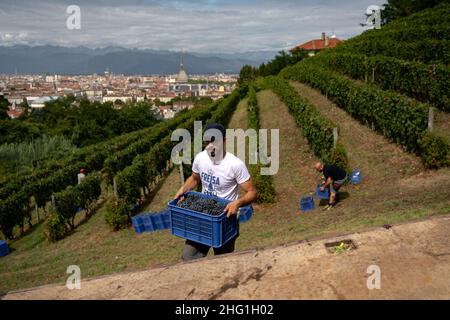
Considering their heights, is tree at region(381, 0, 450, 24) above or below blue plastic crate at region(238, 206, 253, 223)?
above

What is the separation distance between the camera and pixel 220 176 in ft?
16.2

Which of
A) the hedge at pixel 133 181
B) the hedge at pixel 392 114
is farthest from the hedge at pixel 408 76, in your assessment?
the hedge at pixel 133 181

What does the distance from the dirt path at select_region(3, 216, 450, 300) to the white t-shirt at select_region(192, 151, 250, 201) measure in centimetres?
80

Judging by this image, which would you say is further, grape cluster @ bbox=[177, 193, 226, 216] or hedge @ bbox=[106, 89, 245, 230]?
hedge @ bbox=[106, 89, 245, 230]

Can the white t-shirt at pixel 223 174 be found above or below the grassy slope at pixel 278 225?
above

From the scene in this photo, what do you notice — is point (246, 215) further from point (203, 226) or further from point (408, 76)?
point (408, 76)

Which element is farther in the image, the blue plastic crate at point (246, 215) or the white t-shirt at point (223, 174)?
the blue plastic crate at point (246, 215)

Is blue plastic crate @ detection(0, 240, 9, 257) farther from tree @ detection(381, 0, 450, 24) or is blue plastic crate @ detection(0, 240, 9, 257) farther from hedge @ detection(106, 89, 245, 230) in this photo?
tree @ detection(381, 0, 450, 24)

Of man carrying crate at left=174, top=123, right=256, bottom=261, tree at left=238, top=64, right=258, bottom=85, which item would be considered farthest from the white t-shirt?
tree at left=238, top=64, right=258, bottom=85

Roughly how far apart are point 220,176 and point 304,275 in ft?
5.10

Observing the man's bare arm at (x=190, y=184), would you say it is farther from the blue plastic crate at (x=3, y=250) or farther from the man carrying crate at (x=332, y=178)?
the blue plastic crate at (x=3, y=250)

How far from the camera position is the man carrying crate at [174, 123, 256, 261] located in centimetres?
472

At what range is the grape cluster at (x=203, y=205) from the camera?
4715mm

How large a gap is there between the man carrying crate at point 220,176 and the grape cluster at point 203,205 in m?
0.15
